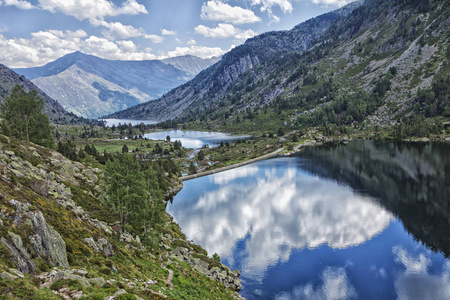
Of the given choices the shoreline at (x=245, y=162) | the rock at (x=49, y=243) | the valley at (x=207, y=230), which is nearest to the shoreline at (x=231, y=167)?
the shoreline at (x=245, y=162)

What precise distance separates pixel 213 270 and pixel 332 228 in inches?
1293

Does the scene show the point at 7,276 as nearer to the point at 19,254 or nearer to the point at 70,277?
the point at 19,254

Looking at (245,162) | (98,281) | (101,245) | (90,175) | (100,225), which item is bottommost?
(245,162)

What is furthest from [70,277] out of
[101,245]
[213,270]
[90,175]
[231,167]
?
[231,167]

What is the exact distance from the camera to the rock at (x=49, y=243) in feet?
78.2

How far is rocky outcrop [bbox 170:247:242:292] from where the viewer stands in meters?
45.8

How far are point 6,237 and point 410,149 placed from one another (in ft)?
575

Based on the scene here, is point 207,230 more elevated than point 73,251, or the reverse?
point 73,251

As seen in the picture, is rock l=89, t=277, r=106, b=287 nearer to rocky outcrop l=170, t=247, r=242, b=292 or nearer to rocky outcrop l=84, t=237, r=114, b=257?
rocky outcrop l=84, t=237, r=114, b=257

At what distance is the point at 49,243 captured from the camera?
24.4 metres

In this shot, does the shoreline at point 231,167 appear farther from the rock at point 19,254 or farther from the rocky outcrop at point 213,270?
the rock at point 19,254

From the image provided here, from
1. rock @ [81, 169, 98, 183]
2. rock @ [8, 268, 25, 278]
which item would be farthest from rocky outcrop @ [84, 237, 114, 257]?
rock @ [81, 169, 98, 183]

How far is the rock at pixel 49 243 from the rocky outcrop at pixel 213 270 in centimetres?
2434

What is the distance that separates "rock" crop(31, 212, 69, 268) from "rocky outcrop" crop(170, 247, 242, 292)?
24343 mm
